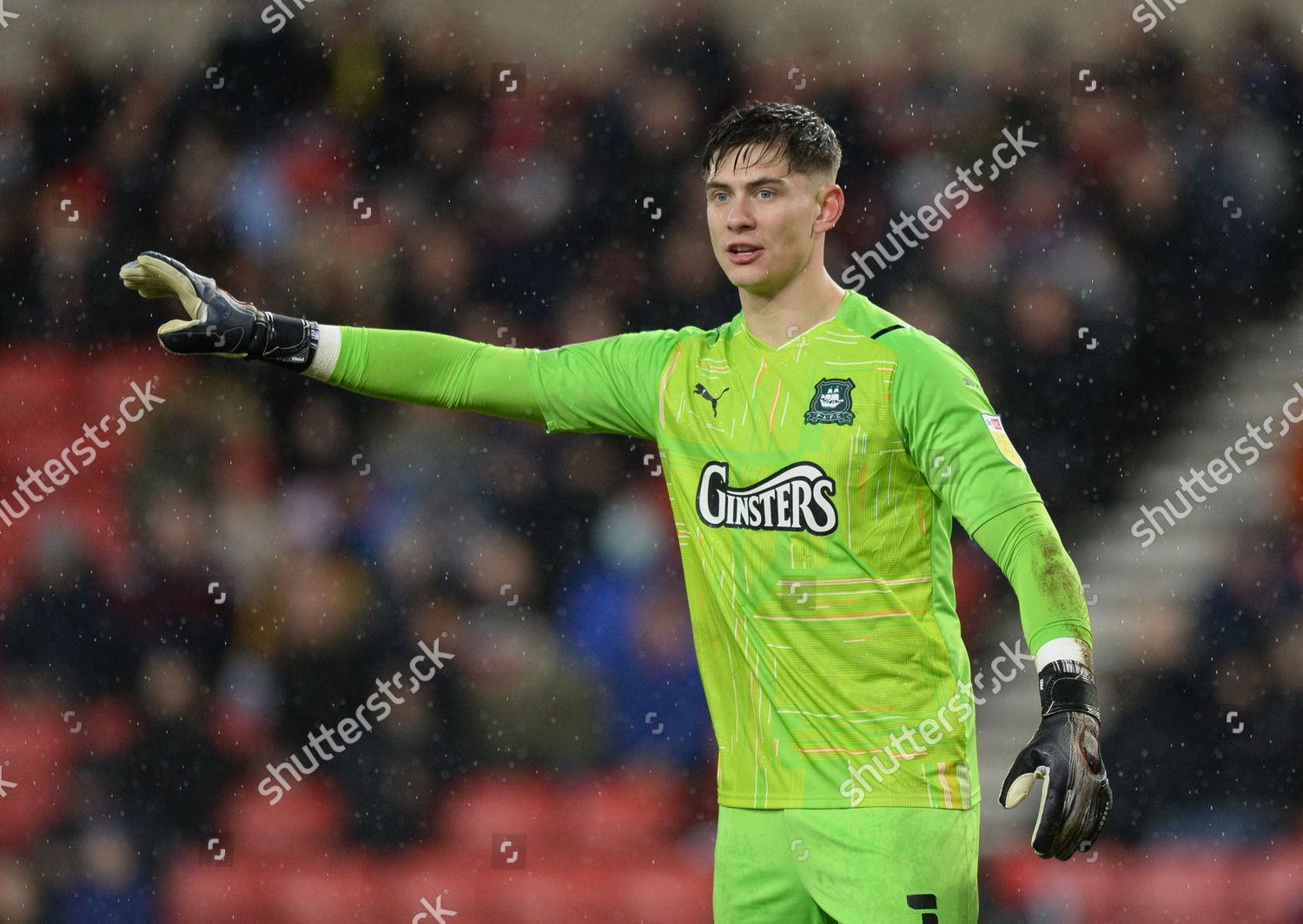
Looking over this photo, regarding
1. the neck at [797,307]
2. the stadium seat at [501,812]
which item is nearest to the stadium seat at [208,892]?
the stadium seat at [501,812]

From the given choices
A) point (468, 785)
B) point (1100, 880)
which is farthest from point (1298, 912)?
point (468, 785)

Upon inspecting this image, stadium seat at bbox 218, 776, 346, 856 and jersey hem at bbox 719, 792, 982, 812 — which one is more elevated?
stadium seat at bbox 218, 776, 346, 856

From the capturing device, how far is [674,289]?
629 centimetres

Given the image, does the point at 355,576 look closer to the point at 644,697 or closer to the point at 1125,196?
the point at 644,697

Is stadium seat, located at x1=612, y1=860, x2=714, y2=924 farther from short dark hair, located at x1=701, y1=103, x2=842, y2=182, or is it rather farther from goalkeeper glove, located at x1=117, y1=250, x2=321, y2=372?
short dark hair, located at x1=701, y1=103, x2=842, y2=182

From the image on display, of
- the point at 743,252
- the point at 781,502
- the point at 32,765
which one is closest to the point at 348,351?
the point at 743,252

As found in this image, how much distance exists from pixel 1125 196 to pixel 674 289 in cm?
174

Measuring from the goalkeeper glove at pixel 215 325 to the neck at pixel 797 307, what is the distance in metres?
0.82

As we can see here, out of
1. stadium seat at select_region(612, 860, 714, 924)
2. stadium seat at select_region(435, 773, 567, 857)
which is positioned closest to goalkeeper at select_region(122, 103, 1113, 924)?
stadium seat at select_region(612, 860, 714, 924)

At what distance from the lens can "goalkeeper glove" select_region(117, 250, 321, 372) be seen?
2.91m

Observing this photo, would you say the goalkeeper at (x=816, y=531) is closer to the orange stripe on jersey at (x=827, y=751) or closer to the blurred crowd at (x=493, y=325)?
the orange stripe on jersey at (x=827, y=751)

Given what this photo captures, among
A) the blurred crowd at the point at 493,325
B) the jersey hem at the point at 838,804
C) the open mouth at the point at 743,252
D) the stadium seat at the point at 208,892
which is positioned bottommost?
the jersey hem at the point at 838,804

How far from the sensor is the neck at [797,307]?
114 inches

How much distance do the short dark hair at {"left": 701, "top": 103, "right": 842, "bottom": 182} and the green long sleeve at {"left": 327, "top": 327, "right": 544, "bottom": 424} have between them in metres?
0.53
